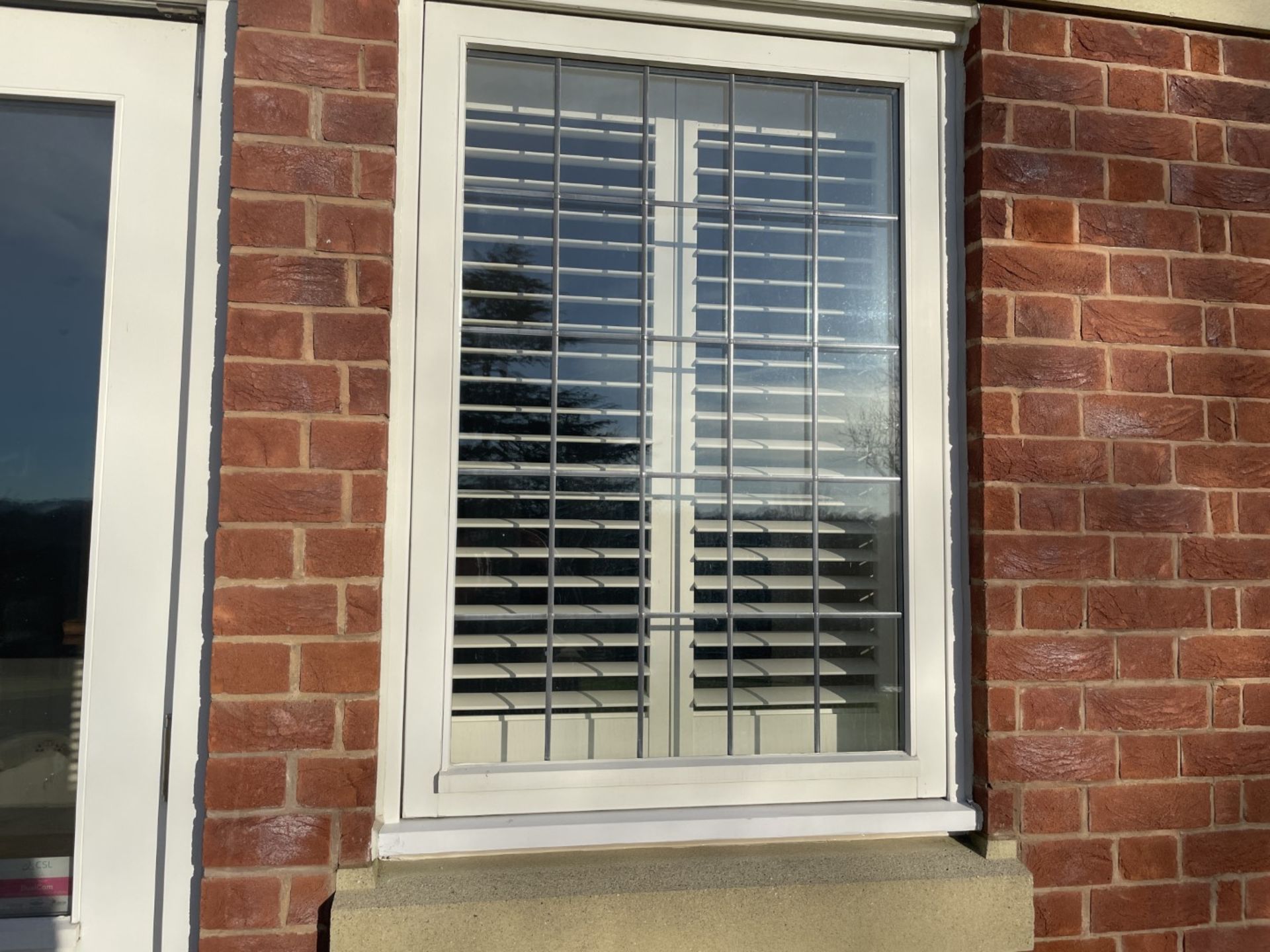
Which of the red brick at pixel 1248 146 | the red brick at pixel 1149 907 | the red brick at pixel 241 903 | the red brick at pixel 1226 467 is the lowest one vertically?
the red brick at pixel 1149 907

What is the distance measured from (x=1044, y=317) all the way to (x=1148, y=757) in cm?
103

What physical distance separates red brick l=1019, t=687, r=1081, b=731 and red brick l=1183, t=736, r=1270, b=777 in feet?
0.92

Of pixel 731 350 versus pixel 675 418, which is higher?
pixel 731 350

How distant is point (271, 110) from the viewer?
186 cm

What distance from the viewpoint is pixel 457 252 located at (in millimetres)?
2002

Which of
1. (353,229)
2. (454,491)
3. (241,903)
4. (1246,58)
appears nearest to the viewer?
(241,903)

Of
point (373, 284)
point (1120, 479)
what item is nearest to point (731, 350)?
point (373, 284)

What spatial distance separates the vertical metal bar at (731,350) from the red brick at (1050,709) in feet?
2.13

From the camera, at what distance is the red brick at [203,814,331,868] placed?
5.77 ft

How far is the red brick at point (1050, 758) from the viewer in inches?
78.7

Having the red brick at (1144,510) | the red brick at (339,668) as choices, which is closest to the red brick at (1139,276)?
the red brick at (1144,510)

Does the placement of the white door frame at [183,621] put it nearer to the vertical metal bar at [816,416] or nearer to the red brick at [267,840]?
the red brick at [267,840]

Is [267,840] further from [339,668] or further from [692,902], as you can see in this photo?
[692,902]

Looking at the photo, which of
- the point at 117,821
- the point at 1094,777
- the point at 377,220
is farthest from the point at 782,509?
the point at 117,821
